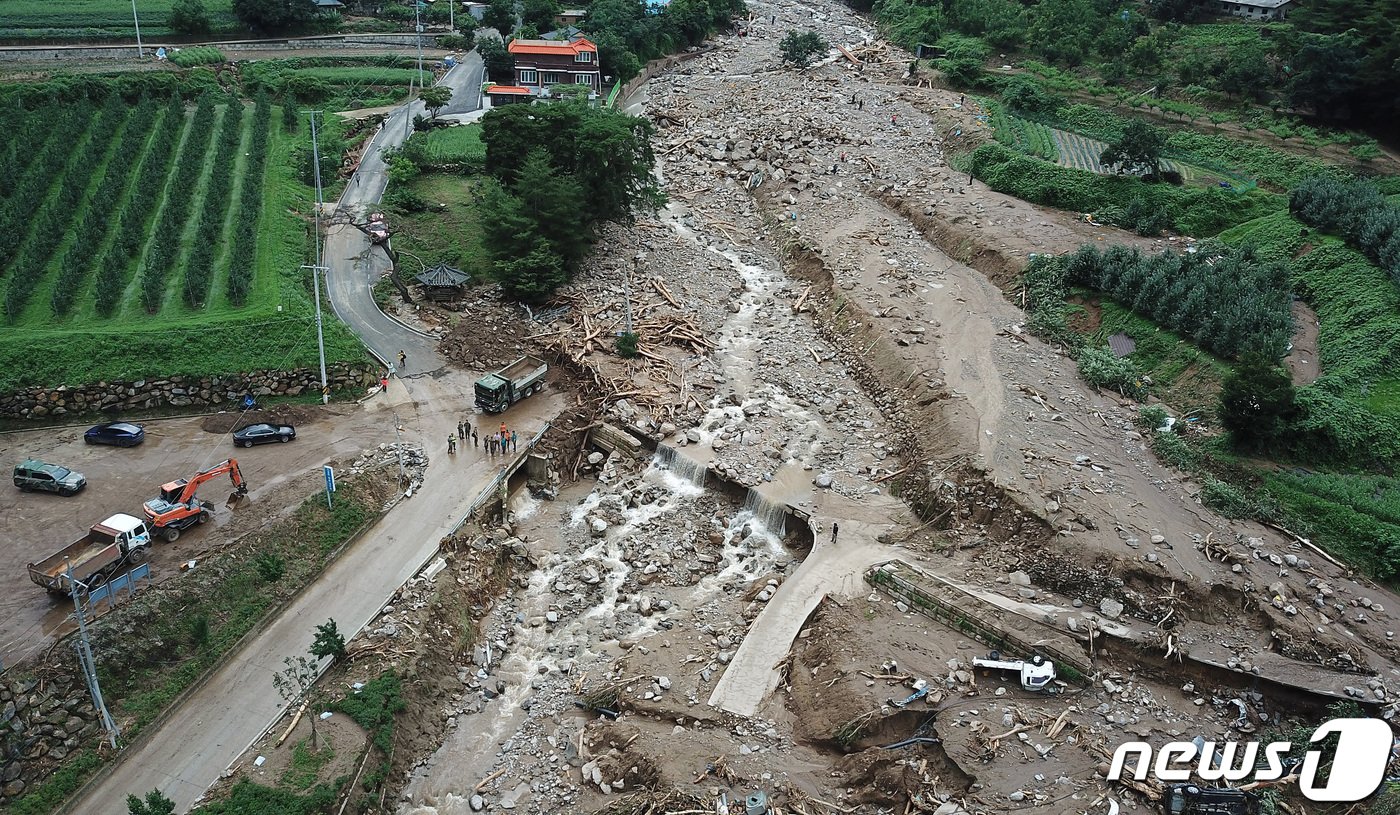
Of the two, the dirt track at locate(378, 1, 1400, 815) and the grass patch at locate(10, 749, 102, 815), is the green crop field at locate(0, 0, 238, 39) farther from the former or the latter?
the grass patch at locate(10, 749, 102, 815)

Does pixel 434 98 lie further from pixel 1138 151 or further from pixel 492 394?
pixel 1138 151

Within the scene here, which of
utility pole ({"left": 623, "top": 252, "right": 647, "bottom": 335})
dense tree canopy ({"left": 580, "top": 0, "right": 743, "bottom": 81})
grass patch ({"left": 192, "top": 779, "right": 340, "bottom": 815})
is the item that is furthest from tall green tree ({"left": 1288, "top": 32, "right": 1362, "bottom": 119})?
grass patch ({"left": 192, "top": 779, "right": 340, "bottom": 815})

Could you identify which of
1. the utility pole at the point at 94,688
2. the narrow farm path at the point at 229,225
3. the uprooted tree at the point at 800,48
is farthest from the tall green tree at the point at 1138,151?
the utility pole at the point at 94,688

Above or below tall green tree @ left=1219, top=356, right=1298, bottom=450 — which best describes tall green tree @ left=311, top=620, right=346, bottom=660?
below

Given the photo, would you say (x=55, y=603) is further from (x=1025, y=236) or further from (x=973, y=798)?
(x=1025, y=236)

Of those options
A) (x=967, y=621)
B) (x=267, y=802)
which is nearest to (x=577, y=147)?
(x=967, y=621)
